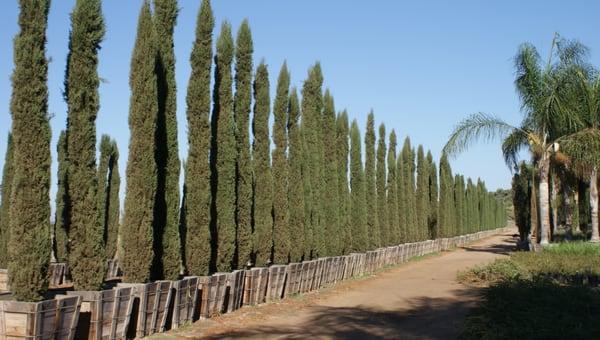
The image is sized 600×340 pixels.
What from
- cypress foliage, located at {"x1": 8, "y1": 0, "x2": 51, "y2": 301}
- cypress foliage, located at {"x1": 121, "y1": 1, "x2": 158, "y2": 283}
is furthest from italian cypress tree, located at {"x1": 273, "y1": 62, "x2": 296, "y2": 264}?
cypress foliage, located at {"x1": 8, "y1": 0, "x2": 51, "y2": 301}

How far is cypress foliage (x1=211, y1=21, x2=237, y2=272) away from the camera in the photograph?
14578 mm

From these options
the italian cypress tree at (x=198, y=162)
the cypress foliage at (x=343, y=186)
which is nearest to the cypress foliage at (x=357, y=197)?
the cypress foliage at (x=343, y=186)

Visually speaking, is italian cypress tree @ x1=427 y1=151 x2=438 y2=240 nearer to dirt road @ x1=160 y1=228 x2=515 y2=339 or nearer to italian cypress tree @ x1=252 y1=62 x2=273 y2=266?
dirt road @ x1=160 y1=228 x2=515 y2=339

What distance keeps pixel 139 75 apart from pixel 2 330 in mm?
5594

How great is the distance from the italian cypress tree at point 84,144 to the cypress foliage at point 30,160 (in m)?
1.03

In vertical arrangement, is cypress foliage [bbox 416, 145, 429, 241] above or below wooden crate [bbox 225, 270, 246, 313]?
above

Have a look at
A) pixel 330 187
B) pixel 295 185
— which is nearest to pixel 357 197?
pixel 330 187

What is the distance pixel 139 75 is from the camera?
1167cm

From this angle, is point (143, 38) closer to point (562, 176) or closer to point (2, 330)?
point (2, 330)

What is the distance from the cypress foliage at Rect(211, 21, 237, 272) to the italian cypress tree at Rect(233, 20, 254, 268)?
78 centimetres

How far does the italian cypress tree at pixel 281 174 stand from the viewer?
57.6ft

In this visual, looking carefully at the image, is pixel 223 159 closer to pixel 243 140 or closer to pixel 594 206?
pixel 243 140

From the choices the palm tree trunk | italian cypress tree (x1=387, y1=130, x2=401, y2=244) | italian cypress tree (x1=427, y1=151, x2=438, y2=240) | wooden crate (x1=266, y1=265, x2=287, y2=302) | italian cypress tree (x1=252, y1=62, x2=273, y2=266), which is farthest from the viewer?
italian cypress tree (x1=427, y1=151, x2=438, y2=240)

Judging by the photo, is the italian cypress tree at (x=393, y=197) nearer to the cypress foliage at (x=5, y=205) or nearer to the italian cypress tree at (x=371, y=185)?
the italian cypress tree at (x=371, y=185)
